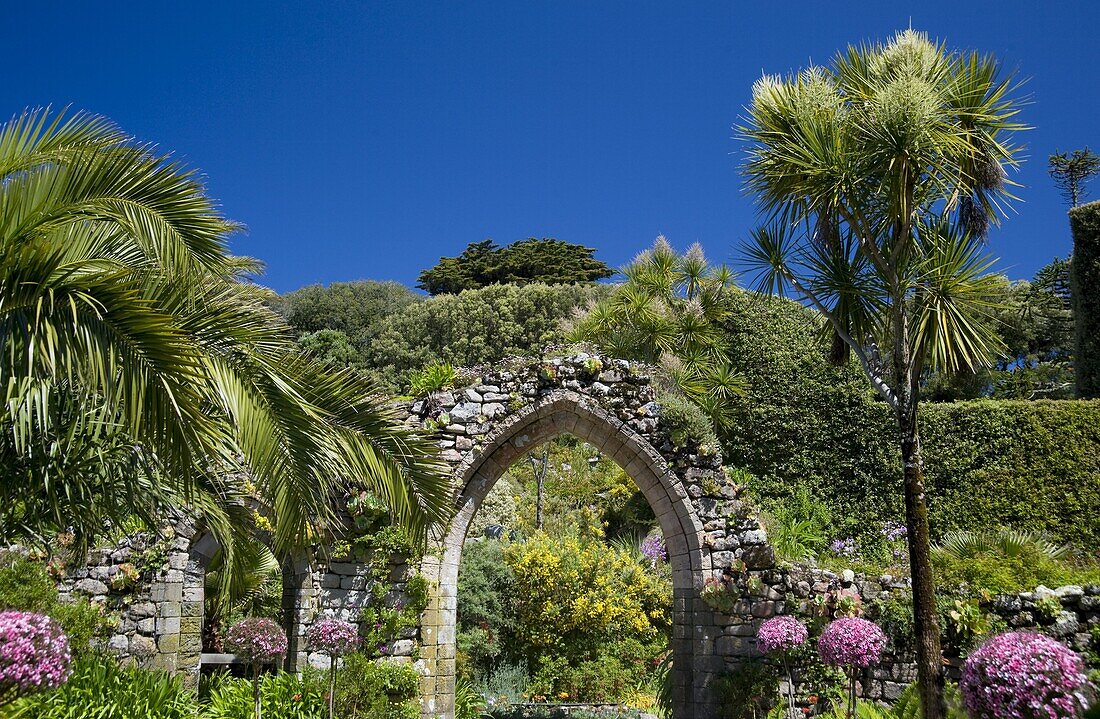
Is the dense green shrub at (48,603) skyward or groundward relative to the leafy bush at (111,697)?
skyward

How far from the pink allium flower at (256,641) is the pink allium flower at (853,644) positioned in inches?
188

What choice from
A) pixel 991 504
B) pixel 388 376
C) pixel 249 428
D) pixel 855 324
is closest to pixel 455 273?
pixel 388 376

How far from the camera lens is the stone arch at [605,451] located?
948cm

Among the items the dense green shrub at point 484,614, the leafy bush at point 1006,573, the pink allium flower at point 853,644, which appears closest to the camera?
the pink allium flower at point 853,644

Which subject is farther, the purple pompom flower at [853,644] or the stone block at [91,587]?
the stone block at [91,587]

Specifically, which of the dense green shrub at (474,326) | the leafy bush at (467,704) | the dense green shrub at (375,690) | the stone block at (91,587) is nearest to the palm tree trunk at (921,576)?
the dense green shrub at (375,690)

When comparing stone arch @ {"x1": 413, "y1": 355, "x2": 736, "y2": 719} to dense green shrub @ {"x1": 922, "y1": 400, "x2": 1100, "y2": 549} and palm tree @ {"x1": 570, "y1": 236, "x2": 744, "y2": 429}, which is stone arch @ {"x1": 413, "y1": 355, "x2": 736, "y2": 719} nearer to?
palm tree @ {"x1": 570, "y1": 236, "x2": 744, "y2": 429}

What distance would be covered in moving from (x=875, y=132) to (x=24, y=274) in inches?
247

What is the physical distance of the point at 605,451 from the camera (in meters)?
10.2

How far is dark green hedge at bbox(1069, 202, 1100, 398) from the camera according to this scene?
42.6 feet

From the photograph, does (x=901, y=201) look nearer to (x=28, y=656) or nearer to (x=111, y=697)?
(x=28, y=656)

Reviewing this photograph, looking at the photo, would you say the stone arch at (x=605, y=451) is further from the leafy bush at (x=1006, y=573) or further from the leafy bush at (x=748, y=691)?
the leafy bush at (x=1006, y=573)

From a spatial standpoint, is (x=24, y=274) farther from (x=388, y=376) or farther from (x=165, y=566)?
(x=388, y=376)

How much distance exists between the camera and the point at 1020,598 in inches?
302
